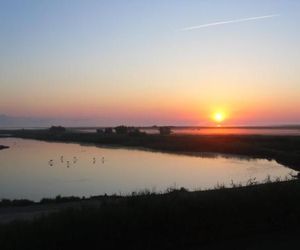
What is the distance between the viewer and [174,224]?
9.98 meters

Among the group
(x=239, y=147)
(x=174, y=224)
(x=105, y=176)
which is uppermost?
(x=239, y=147)

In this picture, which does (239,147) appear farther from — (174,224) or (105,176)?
(174,224)

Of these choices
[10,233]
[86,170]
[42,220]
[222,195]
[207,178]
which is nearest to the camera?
[10,233]

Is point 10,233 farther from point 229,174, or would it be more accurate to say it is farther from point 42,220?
point 229,174

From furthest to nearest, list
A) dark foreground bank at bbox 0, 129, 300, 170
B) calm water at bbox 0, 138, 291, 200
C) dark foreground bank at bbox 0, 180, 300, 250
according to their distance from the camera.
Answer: dark foreground bank at bbox 0, 129, 300, 170 → calm water at bbox 0, 138, 291, 200 → dark foreground bank at bbox 0, 180, 300, 250

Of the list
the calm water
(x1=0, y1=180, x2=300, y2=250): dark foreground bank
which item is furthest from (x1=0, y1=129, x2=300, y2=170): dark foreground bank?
(x1=0, y1=180, x2=300, y2=250): dark foreground bank

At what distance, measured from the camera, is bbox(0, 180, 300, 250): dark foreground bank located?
29.2 feet

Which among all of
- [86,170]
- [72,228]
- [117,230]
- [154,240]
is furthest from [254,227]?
[86,170]

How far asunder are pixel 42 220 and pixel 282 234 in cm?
497

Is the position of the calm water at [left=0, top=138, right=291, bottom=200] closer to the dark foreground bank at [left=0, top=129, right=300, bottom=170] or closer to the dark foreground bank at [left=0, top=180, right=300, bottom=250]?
the dark foreground bank at [left=0, top=129, right=300, bottom=170]

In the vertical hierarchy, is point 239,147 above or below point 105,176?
above

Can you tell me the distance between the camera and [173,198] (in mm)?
10789

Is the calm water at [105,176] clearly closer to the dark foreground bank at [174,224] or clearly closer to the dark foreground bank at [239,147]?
the dark foreground bank at [239,147]

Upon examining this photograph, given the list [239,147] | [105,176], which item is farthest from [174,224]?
[239,147]
